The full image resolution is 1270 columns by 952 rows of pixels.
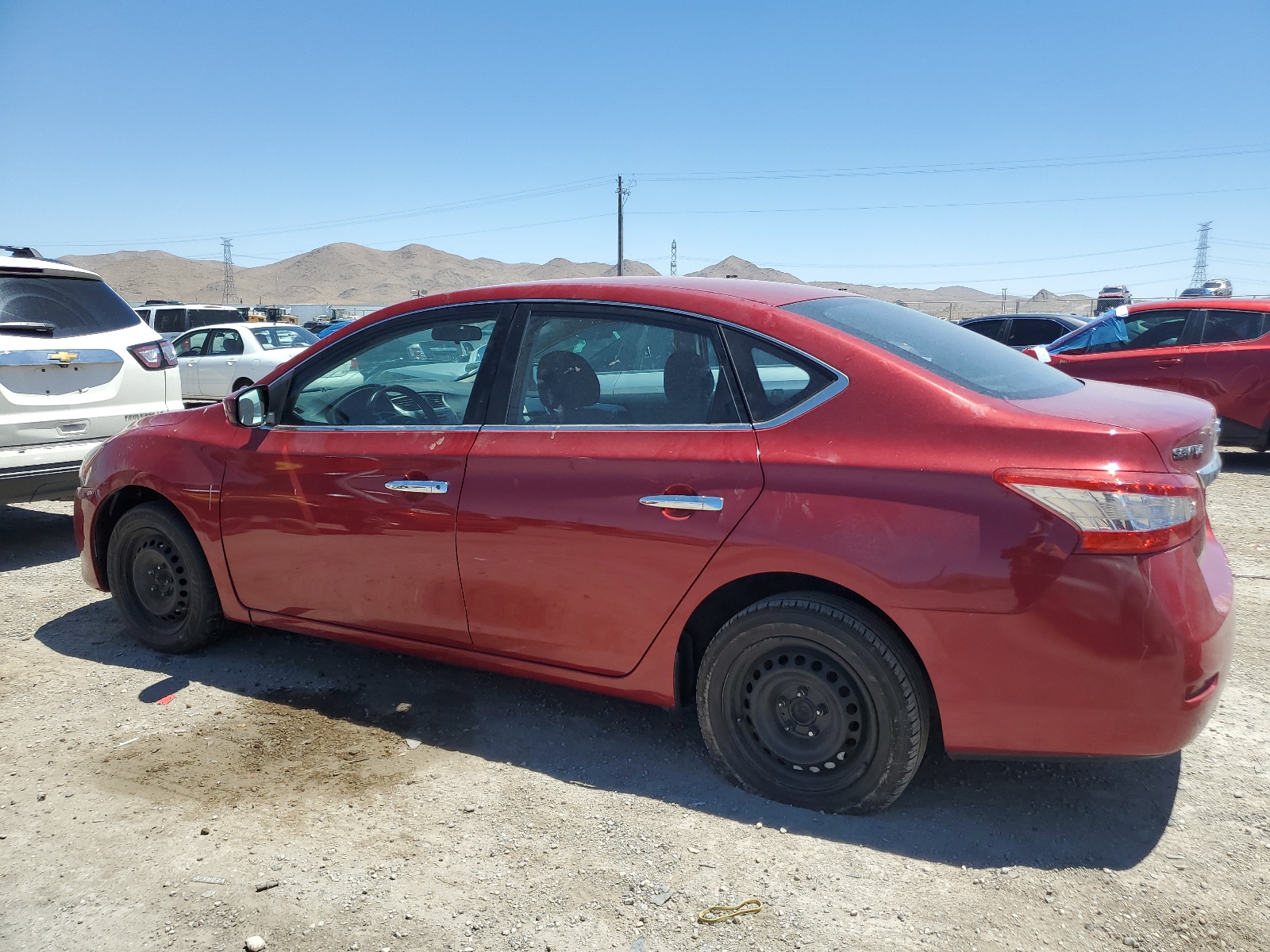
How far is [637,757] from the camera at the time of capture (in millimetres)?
3340

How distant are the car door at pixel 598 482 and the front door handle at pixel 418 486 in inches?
4.5

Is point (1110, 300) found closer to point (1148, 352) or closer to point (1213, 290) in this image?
point (1213, 290)

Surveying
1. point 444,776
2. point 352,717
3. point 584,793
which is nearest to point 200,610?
point 352,717

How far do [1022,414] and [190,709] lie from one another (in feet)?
11.1

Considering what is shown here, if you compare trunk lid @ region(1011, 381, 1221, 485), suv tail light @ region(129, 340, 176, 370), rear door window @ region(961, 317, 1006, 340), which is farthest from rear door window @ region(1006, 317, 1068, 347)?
trunk lid @ region(1011, 381, 1221, 485)

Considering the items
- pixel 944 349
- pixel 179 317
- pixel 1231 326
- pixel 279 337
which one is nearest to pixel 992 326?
pixel 1231 326

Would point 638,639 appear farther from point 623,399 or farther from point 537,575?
point 623,399

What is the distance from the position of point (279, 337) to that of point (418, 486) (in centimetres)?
1531

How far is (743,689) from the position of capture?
2.93m

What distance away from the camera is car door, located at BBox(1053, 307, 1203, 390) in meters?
9.31

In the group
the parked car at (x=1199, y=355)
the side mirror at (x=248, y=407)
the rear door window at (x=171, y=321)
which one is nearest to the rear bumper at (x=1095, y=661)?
the side mirror at (x=248, y=407)

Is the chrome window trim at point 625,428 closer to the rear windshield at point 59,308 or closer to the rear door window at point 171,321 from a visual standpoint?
the rear windshield at point 59,308

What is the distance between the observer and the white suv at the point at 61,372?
564 centimetres

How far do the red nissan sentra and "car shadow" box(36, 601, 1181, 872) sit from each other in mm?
174
